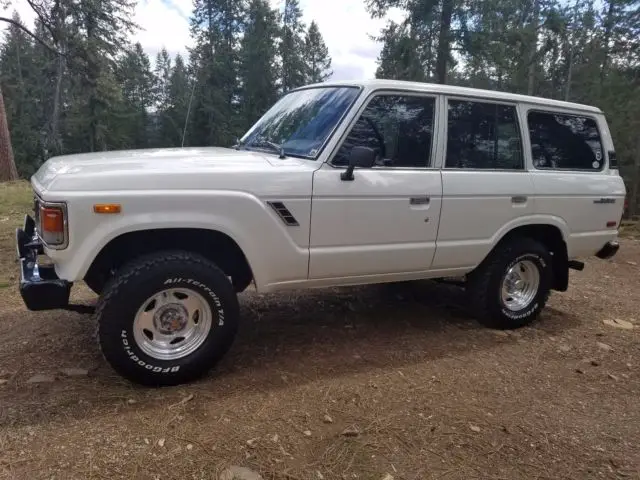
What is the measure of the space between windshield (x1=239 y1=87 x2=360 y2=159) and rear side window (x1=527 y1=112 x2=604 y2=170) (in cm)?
189

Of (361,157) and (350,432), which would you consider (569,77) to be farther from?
(350,432)

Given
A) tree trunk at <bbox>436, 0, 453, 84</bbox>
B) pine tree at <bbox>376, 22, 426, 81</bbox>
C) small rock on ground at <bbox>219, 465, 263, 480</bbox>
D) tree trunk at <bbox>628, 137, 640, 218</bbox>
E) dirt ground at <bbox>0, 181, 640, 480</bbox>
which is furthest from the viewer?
tree trunk at <bbox>628, 137, 640, 218</bbox>

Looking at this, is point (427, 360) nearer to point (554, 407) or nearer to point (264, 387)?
point (554, 407)

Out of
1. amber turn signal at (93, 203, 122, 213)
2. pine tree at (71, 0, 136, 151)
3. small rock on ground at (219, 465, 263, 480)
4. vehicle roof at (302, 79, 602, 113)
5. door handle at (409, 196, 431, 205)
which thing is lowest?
small rock on ground at (219, 465, 263, 480)

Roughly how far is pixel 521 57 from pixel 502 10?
136 inches

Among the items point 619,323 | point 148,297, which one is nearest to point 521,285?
point 619,323

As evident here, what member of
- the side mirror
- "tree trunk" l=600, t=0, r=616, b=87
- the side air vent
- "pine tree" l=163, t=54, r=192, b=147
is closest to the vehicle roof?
the side mirror

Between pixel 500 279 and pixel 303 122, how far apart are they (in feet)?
7.38

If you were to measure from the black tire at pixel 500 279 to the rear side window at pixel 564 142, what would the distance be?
2.52 feet

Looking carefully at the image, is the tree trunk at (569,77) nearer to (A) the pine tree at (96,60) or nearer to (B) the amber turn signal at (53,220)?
(A) the pine tree at (96,60)

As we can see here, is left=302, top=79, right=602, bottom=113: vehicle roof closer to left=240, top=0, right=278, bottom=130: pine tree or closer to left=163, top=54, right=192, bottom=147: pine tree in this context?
left=240, top=0, right=278, bottom=130: pine tree

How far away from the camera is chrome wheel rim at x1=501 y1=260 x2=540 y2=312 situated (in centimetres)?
452

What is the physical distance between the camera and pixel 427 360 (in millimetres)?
3701

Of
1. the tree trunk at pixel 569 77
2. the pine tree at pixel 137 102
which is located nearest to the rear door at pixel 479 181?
the tree trunk at pixel 569 77
